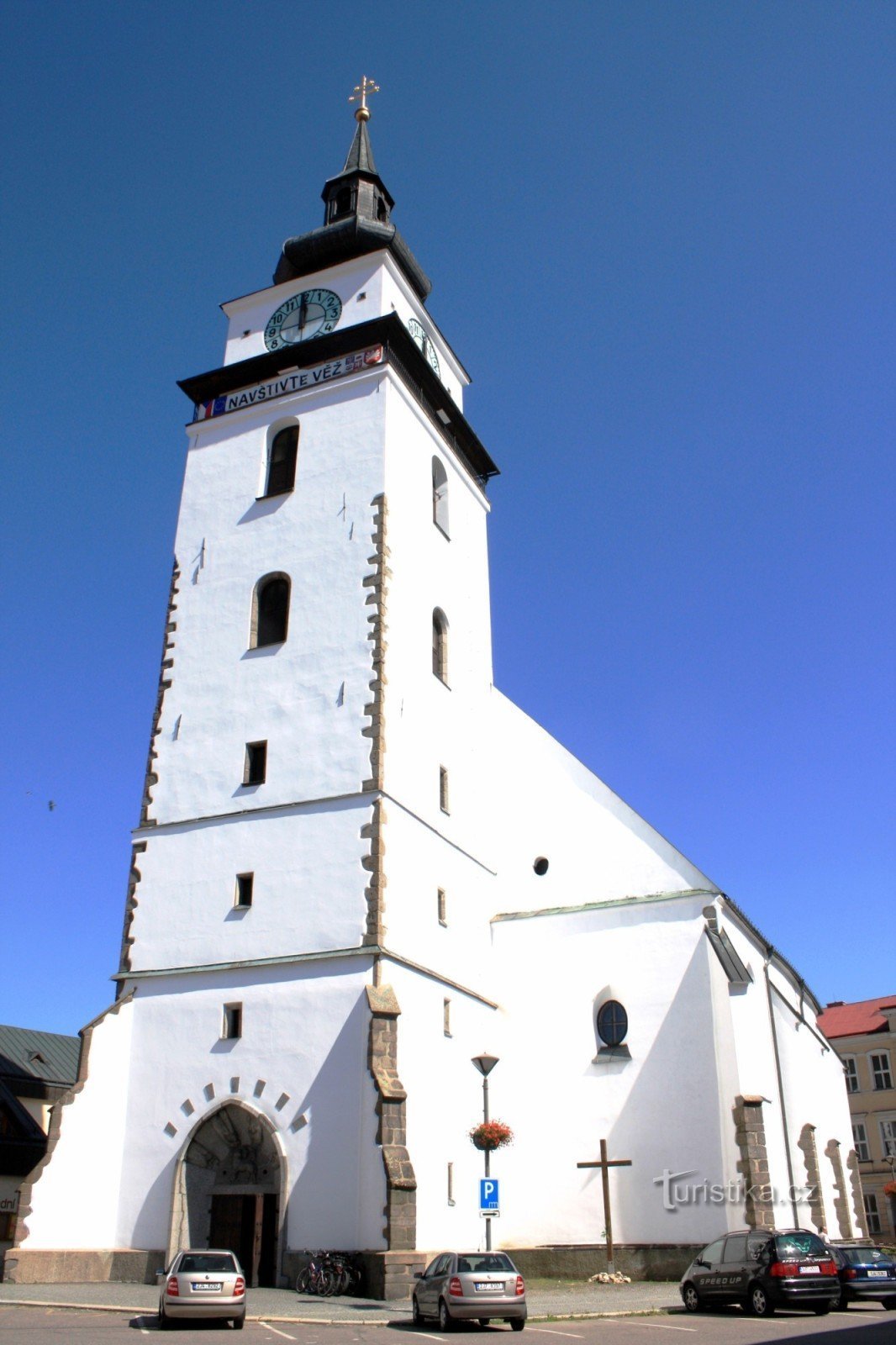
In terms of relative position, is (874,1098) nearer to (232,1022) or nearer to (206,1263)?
(232,1022)

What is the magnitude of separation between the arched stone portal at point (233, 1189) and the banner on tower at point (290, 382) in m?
14.8

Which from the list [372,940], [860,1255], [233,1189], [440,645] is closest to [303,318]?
[440,645]

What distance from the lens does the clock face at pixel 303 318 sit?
25922mm

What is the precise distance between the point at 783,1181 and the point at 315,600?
48.4ft

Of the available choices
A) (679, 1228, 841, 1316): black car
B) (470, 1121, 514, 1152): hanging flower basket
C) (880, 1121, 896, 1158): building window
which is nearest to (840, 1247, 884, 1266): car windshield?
(679, 1228, 841, 1316): black car

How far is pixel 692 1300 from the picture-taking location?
15.1 m

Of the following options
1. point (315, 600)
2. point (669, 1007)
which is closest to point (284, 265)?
point (315, 600)

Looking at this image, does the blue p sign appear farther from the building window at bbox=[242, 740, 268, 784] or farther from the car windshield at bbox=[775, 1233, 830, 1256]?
the building window at bbox=[242, 740, 268, 784]

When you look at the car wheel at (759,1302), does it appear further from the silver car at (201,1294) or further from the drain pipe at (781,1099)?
the drain pipe at (781,1099)

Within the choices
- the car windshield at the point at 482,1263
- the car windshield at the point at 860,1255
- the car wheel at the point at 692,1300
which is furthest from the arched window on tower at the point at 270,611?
the car windshield at the point at 860,1255

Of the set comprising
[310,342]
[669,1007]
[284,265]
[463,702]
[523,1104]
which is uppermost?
[284,265]

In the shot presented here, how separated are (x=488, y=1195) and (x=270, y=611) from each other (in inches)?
459

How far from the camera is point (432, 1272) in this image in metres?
13.5

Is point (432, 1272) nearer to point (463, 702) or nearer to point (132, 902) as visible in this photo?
point (132, 902)
